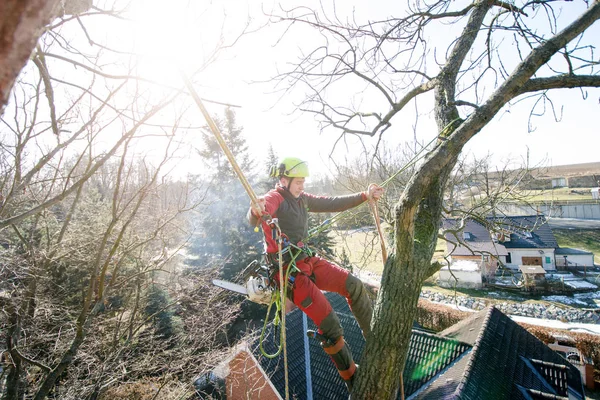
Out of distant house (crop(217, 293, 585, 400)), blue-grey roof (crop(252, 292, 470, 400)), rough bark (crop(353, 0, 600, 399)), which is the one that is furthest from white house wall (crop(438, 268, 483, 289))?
rough bark (crop(353, 0, 600, 399))

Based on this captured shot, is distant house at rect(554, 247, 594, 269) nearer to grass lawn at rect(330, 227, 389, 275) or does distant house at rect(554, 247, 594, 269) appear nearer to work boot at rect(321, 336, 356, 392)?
grass lawn at rect(330, 227, 389, 275)

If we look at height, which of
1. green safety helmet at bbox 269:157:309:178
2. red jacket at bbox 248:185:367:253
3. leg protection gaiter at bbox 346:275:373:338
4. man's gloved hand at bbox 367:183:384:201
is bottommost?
leg protection gaiter at bbox 346:275:373:338

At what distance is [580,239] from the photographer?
30.0m

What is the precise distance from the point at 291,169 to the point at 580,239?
1447 inches

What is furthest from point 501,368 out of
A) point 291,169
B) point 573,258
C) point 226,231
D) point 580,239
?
point 580,239

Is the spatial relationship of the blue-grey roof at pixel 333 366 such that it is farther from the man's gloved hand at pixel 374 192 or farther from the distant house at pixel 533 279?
the distant house at pixel 533 279

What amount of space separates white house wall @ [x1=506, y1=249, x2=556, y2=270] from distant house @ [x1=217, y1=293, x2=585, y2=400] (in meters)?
17.7

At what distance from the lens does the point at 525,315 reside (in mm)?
16766

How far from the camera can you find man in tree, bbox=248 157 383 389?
329cm

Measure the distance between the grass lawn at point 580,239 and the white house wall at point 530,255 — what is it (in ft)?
21.0

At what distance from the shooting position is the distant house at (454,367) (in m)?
6.85

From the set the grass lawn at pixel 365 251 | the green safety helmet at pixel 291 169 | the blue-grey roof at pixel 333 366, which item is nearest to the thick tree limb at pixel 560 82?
the green safety helmet at pixel 291 169

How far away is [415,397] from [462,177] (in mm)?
7361

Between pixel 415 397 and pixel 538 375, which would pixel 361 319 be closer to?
pixel 415 397
